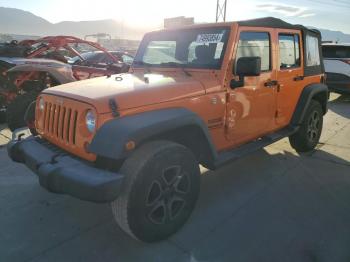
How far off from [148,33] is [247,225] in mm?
2628

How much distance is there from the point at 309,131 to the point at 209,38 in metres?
2.45

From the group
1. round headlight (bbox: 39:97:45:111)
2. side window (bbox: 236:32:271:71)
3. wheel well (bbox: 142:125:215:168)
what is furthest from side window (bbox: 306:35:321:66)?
round headlight (bbox: 39:97:45:111)

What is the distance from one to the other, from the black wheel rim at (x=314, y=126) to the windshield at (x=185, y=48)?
7.54 ft

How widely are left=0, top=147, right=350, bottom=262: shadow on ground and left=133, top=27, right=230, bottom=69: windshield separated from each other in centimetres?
145

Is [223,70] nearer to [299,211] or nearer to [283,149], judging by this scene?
[299,211]

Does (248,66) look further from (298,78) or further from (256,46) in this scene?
(298,78)

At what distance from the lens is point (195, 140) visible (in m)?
3.22

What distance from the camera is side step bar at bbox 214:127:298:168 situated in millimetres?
3421

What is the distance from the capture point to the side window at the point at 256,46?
143 inches

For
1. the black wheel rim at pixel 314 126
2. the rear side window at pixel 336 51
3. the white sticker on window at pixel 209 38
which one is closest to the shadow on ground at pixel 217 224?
the black wheel rim at pixel 314 126

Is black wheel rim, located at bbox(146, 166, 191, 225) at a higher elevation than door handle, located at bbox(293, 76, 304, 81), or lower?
lower

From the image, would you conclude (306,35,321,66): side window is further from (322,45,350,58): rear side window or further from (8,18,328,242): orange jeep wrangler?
(322,45,350,58): rear side window

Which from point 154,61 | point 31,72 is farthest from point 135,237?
point 31,72

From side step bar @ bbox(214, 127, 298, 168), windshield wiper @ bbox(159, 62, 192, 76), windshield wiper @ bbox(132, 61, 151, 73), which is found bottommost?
side step bar @ bbox(214, 127, 298, 168)
